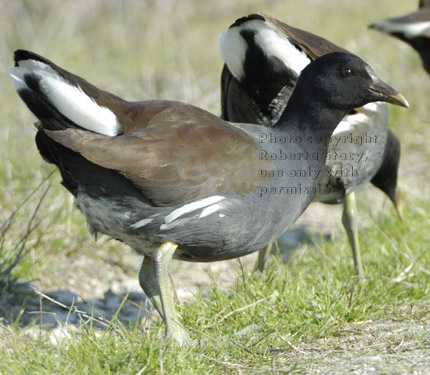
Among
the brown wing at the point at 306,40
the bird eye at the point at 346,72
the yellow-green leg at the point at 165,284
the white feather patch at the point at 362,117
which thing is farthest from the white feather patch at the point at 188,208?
the white feather patch at the point at 362,117

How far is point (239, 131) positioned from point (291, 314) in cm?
95

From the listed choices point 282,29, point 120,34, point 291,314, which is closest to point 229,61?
point 282,29

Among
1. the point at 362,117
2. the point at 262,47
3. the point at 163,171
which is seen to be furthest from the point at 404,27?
the point at 163,171

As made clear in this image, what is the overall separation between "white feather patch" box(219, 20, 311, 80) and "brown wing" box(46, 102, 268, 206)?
2.26 feet

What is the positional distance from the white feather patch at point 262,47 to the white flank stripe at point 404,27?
174 cm

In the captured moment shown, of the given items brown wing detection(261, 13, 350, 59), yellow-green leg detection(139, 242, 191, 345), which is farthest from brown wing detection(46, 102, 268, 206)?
brown wing detection(261, 13, 350, 59)

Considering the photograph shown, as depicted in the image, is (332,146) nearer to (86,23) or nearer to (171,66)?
(171,66)

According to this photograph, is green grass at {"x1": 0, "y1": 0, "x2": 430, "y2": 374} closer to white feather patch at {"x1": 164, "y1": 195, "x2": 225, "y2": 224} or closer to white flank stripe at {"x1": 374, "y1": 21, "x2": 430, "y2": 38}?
white feather patch at {"x1": 164, "y1": 195, "x2": 225, "y2": 224}

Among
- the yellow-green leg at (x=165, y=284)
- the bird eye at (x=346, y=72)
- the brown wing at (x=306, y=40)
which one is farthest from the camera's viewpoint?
the brown wing at (x=306, y=40)

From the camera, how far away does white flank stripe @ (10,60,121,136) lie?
3.12 meters

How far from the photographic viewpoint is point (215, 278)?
179 inches

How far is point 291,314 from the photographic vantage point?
138 inches

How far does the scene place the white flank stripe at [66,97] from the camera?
3125mm

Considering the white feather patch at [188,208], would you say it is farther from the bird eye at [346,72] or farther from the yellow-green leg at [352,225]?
the yellow-green leg at [352,225]
